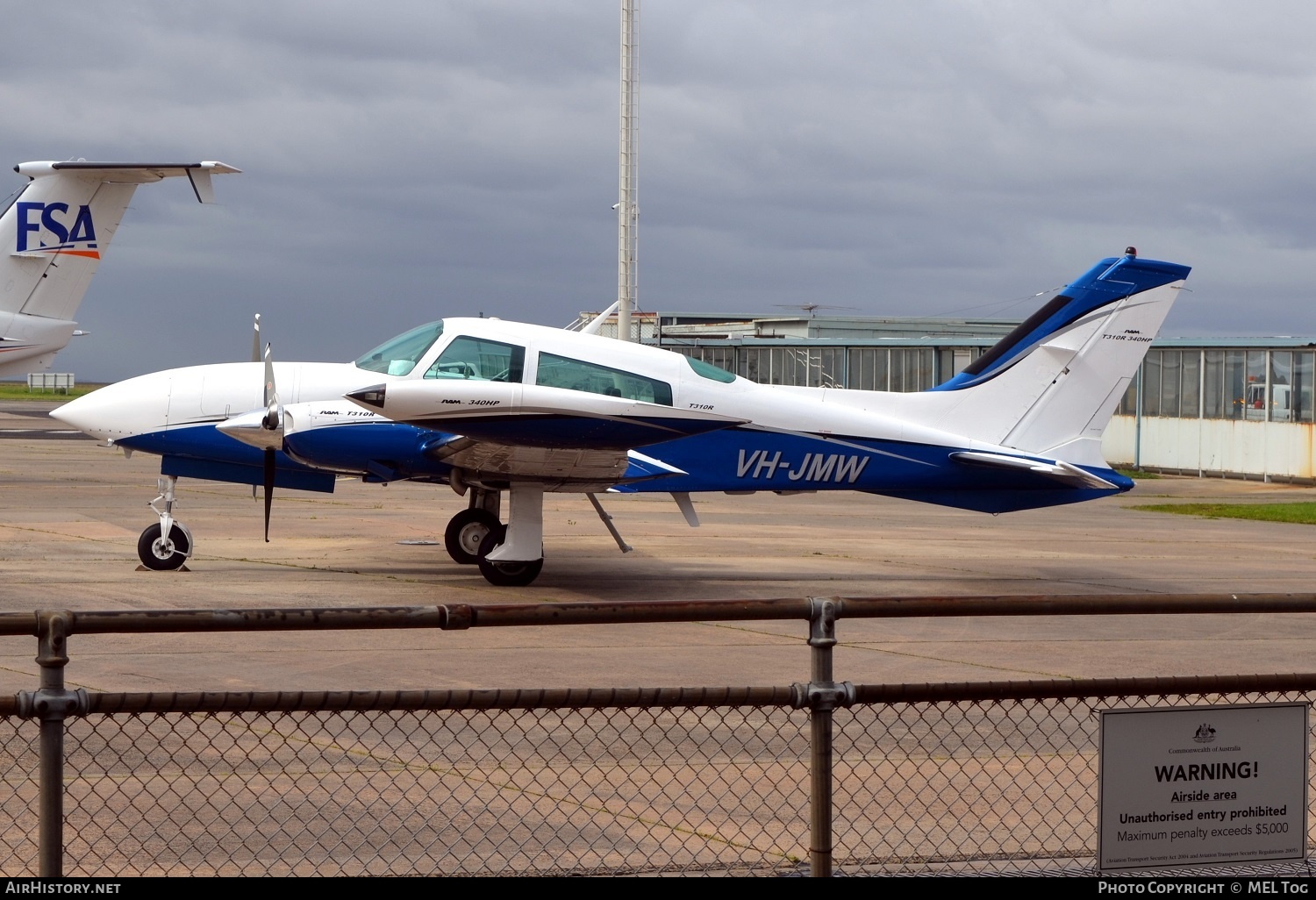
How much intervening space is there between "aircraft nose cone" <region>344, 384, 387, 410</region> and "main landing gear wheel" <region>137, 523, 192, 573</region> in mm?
3334

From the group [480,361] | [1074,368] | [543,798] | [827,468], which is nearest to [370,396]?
[480,361]

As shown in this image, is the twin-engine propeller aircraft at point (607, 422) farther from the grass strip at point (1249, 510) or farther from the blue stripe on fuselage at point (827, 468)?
the grass strip at point (1249, 510)

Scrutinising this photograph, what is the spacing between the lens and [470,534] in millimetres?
15234

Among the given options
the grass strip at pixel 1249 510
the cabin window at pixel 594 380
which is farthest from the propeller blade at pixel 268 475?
the grass strip at pixel 1249 510

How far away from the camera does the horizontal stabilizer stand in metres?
15.2

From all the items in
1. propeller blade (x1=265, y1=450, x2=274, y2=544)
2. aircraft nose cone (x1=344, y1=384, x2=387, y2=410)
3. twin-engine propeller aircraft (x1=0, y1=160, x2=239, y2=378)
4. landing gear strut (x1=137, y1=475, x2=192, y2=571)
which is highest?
twin-engine propeller aircraft (x1=0, y1=160, x2=239, y2=378)

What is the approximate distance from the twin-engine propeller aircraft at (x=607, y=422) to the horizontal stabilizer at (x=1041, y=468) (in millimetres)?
22

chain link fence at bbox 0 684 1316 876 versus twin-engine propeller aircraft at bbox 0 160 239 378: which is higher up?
twin-engine propeller aircraft at bbox 0 160 239 378

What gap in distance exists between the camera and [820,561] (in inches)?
683

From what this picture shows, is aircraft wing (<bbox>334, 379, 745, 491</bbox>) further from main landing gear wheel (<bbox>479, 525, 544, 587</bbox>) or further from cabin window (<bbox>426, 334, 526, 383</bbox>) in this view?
main landing gear wheel (<bbox>479, 525, 544, 587</bbox>)

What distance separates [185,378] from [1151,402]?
1137 inches

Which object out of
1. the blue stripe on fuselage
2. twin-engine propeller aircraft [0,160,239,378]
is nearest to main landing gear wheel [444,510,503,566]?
the blue stripe on fuselage

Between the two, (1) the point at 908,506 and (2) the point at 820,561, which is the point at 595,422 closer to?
(2) the point at 820,561

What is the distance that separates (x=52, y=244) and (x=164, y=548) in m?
11.5
